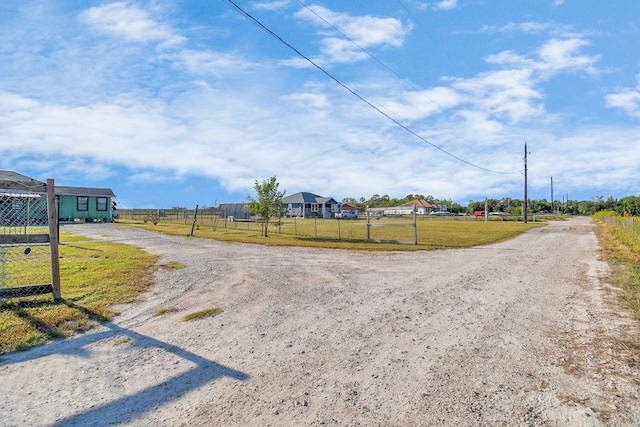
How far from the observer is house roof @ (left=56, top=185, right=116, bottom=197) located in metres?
37.1

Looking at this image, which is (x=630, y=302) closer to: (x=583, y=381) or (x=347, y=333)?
(x=583, y=381)

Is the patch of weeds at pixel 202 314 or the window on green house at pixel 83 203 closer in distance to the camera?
the patch of weeds at pixel 202 314

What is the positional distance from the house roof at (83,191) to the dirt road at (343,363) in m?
37.3

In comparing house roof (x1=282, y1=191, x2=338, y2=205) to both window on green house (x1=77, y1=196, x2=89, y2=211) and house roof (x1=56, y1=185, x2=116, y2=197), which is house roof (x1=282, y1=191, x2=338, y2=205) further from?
window on green house (x1=77, y1=196, x2=89, y2=211)

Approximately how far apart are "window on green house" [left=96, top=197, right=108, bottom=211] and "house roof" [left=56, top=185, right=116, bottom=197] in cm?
61

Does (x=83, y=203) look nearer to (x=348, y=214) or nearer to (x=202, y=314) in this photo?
(x=202, y=314)

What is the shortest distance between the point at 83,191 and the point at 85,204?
55.3 inches

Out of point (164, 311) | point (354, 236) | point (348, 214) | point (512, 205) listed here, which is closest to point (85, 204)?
point (354, 236)

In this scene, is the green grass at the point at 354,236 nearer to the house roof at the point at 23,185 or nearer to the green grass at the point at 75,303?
the green grass at the point at 75,303

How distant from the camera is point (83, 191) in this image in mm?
38812

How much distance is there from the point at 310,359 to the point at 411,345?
1.23m

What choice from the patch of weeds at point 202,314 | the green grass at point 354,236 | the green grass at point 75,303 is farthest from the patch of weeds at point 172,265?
the green grass at point 354,236

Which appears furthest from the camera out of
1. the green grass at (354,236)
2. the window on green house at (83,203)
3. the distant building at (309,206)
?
the distant building at (309,206)

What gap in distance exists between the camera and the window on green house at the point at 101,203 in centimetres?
3966
